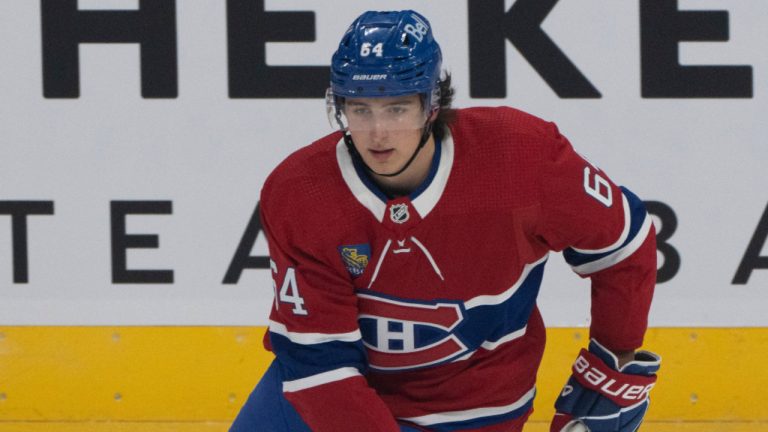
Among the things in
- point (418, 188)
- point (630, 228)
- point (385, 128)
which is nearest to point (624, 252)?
point (630, 228)

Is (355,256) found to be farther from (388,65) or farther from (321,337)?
(388,65)

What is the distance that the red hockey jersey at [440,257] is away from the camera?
1.88m

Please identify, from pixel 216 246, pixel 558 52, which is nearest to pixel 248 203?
pixel 216 246

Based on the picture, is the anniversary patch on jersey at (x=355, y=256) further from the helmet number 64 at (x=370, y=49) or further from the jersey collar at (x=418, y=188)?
the helmet number 64 at (x=370, y=49)

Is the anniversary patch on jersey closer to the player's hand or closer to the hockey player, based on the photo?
the hockey player

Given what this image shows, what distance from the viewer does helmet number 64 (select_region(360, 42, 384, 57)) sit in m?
1.80

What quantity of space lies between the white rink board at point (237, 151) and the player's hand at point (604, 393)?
2.10ft

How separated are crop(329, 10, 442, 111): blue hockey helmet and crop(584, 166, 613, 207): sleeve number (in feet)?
0.84

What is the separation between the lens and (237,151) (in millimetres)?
2742

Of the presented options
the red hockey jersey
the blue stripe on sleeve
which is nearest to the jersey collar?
the red hockey jersey

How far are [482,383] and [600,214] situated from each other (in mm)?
359

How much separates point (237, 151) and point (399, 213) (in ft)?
3.07

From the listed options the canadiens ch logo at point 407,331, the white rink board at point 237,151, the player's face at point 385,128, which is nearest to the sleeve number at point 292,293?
the canadiens ch logo at point 407,331

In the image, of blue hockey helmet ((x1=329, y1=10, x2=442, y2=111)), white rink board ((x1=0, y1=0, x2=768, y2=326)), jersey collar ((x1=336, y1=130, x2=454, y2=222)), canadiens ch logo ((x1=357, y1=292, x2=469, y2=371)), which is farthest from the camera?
white rink board ((x1=0, y1=0, x2=768, y2=326))
